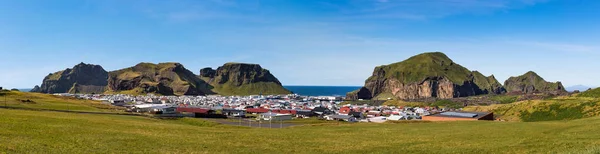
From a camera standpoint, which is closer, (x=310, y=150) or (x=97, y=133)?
(x=310, y=150)

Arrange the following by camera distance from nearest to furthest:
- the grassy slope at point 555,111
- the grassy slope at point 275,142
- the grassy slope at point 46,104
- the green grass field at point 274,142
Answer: the green grass field at point 274,142 < the grassy slope at point 275,142 < the grassy slope at point 46,104 < the grassy slope at point 555,111

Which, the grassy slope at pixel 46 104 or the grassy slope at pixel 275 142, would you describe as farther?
the grassy slope at pixel 46 104

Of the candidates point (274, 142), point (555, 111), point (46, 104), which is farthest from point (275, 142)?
point (555, 111)

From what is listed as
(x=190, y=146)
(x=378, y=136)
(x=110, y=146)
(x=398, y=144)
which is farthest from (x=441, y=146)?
(x=110, y=146)

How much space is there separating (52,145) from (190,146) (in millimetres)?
10514

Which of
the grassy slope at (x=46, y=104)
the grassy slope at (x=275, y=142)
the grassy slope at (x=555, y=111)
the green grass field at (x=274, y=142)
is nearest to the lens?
the green grass field at (x=274, y=142)

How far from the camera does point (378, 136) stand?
4369 centimetres

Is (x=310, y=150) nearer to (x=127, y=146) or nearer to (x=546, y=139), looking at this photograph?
(x=127, y=146)

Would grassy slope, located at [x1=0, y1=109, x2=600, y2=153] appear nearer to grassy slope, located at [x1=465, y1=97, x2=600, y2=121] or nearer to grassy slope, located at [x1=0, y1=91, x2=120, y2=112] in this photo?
grassy slope, located at [x1=0, y1=91, x2=120, y2=112]

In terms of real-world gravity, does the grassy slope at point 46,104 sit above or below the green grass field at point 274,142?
above

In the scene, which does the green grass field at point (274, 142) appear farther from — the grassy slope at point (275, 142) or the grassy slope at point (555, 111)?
the grassy slope at point (555, 111)

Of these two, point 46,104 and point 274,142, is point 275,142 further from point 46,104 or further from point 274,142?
point 46,104

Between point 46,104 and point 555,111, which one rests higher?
point 46,104

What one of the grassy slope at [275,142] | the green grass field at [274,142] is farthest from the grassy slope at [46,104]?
the green grass field at [274,142]
